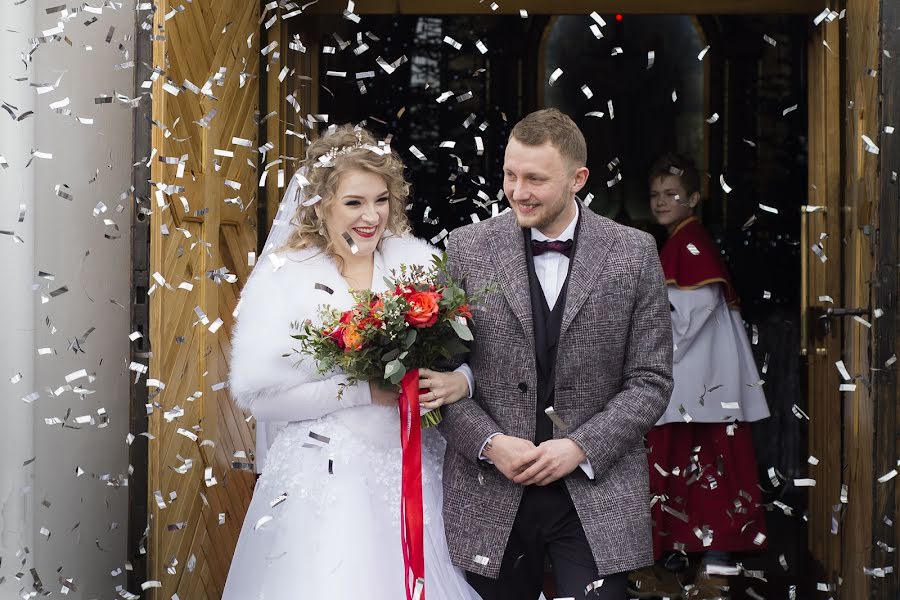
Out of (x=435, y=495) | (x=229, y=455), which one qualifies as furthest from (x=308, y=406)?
(x=229, y=455)

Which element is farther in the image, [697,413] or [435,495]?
[697,413]

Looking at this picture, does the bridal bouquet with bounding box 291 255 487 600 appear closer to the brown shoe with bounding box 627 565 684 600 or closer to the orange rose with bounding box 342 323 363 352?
the orange rose with bounding box 342 323 363 352

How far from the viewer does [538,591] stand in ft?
11.1

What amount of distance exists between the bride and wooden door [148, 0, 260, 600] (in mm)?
650

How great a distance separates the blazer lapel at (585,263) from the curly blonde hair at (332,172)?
0.74 m

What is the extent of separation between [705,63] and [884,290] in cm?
555

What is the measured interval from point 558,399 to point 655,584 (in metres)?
2.83

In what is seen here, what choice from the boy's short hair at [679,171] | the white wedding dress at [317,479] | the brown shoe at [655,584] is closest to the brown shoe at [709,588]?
the brown shoe at [655,584]

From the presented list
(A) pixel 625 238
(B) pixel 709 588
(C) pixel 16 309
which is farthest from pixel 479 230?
(B) pixel 709 588

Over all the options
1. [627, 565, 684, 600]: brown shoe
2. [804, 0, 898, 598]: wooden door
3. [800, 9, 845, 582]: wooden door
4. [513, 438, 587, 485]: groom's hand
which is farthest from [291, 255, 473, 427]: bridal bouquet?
[627, 565, 684, 600]: brown shoe

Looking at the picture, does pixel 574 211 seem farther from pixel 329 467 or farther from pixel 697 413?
pixel 697 413

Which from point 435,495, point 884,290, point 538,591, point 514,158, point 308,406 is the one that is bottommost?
point 538,591

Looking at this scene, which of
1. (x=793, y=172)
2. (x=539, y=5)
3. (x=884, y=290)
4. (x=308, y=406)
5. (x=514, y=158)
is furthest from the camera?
(x=793, y=172)

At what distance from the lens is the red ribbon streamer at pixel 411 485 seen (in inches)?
133
